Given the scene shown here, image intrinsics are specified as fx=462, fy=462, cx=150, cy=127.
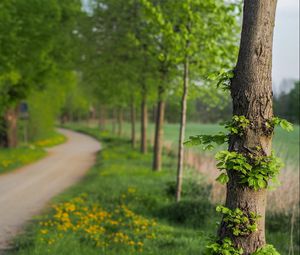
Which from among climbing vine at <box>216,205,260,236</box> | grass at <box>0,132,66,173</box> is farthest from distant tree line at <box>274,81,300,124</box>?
grass at <box>0,132,66,173</box>

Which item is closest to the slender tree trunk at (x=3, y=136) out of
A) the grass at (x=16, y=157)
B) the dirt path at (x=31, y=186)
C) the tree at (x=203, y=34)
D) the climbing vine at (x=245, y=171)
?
the grass at (x=16, y=157)

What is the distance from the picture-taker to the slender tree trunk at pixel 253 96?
149 inches

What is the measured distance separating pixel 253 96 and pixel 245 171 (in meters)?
0.62

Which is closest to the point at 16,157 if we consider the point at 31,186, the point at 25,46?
the point at 25,46

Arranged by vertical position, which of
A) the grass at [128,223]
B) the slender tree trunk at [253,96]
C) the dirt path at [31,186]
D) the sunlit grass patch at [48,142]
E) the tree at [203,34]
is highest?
Answer: the tree at [203,34]

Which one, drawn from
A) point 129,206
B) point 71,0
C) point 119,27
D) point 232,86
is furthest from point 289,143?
point 71,0

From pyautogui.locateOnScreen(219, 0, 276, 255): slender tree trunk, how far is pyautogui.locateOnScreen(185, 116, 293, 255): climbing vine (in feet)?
0.11

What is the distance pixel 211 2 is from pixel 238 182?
626 centimetres

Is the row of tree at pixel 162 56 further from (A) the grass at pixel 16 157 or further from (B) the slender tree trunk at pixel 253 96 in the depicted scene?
(A) the grass at pixel 16 157

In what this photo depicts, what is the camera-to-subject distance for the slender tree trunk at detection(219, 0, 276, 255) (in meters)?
3.78

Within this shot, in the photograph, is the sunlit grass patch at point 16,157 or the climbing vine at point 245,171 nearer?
the climbing vine at point 245,171

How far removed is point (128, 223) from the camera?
9266 millimetres

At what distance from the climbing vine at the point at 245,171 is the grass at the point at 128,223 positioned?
0.87 meters

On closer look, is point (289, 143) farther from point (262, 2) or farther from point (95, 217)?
point (262, 2)
